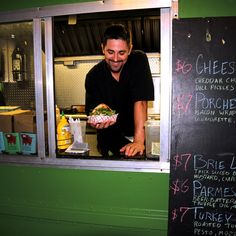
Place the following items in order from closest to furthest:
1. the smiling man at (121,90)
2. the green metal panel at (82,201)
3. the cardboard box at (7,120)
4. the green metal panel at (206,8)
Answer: the green metal panel at (206,8), the green metal panel at (82,201), the cardboard box at (7,120), the smiling man at (121,90)

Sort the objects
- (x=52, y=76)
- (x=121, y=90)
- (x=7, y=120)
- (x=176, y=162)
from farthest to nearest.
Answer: (x=121, y=90)
(x=7, y=120)
(x=52, y=76)
(x=176, y=162)

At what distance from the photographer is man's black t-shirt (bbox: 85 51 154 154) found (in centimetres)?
264

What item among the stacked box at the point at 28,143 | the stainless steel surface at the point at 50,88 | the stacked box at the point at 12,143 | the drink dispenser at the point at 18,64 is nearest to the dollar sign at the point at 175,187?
the stainless steel surface at the point at 50,88

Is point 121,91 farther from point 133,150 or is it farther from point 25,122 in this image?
point 25,122

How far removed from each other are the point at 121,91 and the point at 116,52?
1.39 ft

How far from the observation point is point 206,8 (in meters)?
1.90

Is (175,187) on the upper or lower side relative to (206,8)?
lower

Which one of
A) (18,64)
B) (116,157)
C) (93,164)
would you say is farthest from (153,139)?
(18,64)

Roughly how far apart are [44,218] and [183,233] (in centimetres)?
115

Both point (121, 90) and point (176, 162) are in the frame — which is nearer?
point (176, 162)

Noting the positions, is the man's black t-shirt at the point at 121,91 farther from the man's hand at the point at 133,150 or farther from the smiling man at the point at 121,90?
the man's hand at the point at 133,150

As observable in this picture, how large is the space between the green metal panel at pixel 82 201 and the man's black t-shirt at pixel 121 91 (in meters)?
0.44

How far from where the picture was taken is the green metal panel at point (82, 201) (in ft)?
7.05

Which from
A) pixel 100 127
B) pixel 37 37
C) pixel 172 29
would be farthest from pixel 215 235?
pixel 37 37
